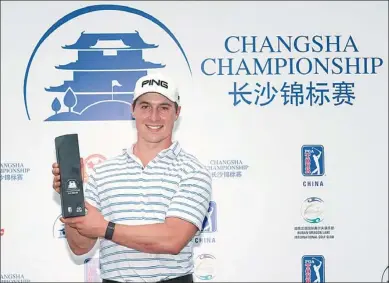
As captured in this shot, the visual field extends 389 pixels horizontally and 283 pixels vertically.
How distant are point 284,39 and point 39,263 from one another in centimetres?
169

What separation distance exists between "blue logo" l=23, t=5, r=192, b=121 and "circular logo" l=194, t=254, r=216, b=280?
83cm

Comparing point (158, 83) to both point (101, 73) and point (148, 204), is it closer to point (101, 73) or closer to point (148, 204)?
point (148, 204)

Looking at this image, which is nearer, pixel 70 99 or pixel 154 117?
pixel 154 117

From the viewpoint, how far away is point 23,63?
107 inches

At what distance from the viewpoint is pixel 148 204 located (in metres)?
1.74

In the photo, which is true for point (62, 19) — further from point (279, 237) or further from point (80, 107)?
point (279, 237)

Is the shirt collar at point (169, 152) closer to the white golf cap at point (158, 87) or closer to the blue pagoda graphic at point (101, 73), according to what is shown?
the white golf cap at point (158, 87)

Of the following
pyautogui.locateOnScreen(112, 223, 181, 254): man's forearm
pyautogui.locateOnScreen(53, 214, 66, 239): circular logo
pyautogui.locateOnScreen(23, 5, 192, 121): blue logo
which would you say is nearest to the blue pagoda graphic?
pyautogui.locateOnScreen(23, 5, 192, 121): blue logo

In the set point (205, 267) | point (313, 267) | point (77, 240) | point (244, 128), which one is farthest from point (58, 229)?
point (313, 267)

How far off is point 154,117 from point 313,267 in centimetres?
134

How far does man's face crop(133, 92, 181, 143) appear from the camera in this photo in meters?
1.87

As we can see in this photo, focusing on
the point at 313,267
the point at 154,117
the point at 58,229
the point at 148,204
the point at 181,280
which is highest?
the point at 154,117

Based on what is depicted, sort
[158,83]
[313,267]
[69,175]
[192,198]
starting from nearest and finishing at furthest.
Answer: [69,175]
[192,198]
[158,83]
[313,267]

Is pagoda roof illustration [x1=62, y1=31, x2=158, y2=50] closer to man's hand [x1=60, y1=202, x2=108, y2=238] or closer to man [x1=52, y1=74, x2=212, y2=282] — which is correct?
man [x1=52, y1=74, x2=212, y2=282]
